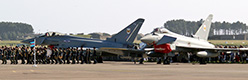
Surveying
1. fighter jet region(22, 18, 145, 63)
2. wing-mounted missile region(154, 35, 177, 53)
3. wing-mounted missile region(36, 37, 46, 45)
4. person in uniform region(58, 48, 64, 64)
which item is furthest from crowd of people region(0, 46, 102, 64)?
wing-mounted missile region(36, 37, 46, 45)

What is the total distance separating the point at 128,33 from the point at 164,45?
10.4 metres

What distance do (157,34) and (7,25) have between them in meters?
171

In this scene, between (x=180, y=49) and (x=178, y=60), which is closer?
(x=180, y=49)

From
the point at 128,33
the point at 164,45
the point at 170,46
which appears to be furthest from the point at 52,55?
the point at 128,33

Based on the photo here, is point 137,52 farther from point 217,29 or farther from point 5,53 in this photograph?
point 217,29

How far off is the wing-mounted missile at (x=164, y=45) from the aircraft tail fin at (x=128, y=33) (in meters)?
9.63

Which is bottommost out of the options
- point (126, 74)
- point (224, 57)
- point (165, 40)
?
point (126, 74)

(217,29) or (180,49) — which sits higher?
(217,29)

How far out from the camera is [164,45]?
102 feet

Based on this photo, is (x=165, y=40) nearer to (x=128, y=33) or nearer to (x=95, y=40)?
(x=128, y=33)

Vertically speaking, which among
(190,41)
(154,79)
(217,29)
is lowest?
(154,79)

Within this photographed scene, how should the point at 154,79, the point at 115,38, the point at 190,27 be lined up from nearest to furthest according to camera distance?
the point at 154,79 → the point at 115,38 → the point at 190,27

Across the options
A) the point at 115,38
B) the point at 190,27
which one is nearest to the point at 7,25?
the point at 190,27

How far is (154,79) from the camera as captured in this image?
49.4 feet
